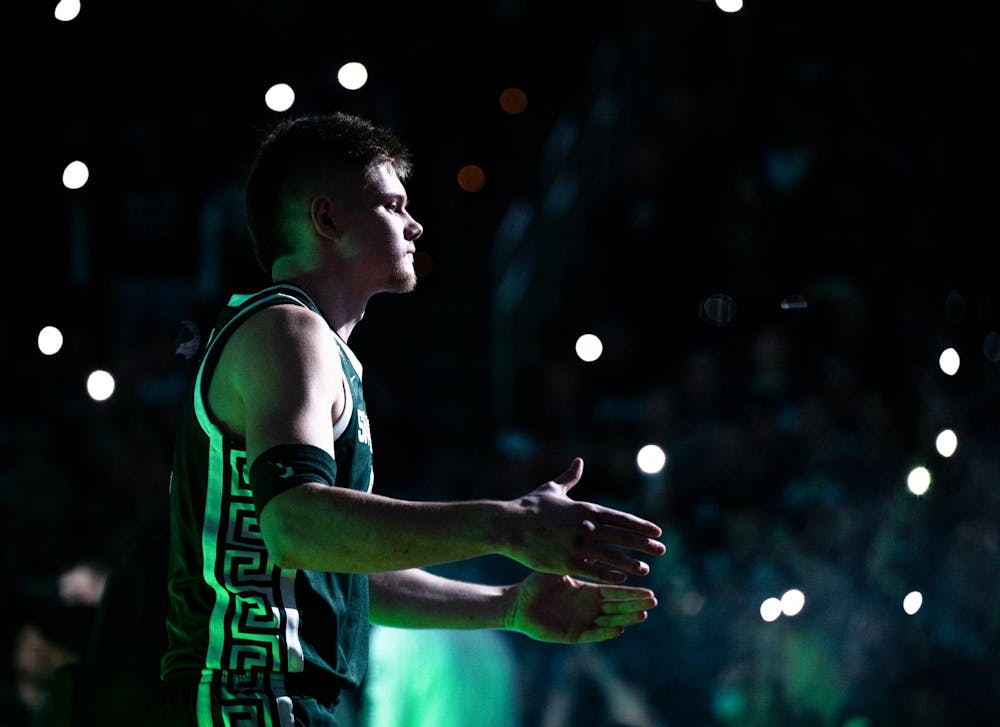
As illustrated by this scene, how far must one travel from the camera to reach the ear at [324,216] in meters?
2.71

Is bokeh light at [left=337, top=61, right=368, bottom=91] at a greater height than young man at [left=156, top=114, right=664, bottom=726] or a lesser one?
greater

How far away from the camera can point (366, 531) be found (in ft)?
7.19

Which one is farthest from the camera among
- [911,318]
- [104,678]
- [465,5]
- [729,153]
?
[465,5]

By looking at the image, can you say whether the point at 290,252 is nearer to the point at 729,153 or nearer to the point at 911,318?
the point at 911,318

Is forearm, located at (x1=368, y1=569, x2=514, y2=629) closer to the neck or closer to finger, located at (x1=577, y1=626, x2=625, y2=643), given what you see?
finger, located at (x1=577, y1=626, x2=625, y2=643)

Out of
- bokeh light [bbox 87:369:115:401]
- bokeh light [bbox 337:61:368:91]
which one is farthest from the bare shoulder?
bokeh light [bbox 87:369:115:401]

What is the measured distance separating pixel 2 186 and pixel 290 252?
5.33 m

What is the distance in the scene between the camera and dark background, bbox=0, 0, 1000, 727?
627cm

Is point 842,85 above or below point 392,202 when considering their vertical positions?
above

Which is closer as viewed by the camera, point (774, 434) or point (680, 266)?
point (774, 434)

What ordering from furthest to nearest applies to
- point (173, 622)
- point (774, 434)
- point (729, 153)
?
1. point (729, 153)
2. point (774, 434)
3. point (173, 622)

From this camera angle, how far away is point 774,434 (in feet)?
22.4

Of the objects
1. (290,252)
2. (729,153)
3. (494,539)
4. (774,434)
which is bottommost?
(494,539)

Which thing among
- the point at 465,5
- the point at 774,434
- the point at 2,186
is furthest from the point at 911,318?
the point at 2,186
